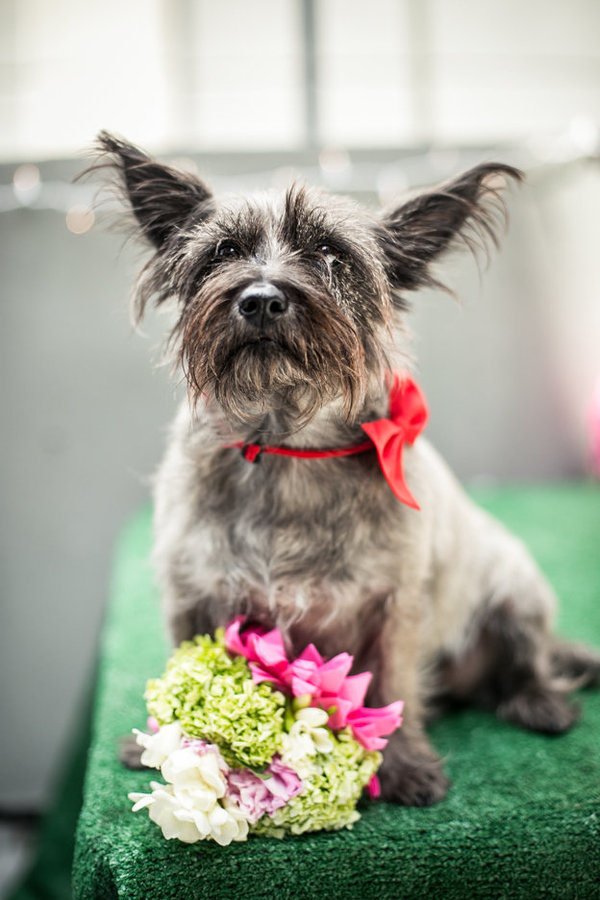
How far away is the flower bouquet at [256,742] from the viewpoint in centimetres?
126

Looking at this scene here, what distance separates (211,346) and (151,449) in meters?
2.16

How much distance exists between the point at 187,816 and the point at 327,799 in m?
0.24

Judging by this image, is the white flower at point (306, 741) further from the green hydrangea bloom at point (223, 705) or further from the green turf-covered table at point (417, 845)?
the green turf-covered table at point (417, 845)

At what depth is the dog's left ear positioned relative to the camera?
1.50 metres

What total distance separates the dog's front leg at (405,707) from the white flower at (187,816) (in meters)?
0.37

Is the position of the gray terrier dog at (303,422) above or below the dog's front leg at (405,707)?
above

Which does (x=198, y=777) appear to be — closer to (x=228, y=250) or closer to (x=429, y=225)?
(x=228, y=250)

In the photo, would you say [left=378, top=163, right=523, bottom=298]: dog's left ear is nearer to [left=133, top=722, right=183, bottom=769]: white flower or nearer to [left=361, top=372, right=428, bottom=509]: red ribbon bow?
[left=361, top=372, right=428, bottom=509]: red ribbon bow

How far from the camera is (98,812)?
143 centimetres

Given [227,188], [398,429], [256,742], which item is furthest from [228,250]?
[227,188]

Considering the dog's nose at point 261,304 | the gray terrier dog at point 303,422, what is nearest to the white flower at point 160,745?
the gray terrier dog at point 303,422

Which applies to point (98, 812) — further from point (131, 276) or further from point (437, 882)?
point (131, 276)

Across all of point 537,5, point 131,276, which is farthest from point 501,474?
point 537,5

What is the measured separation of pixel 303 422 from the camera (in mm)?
1496
